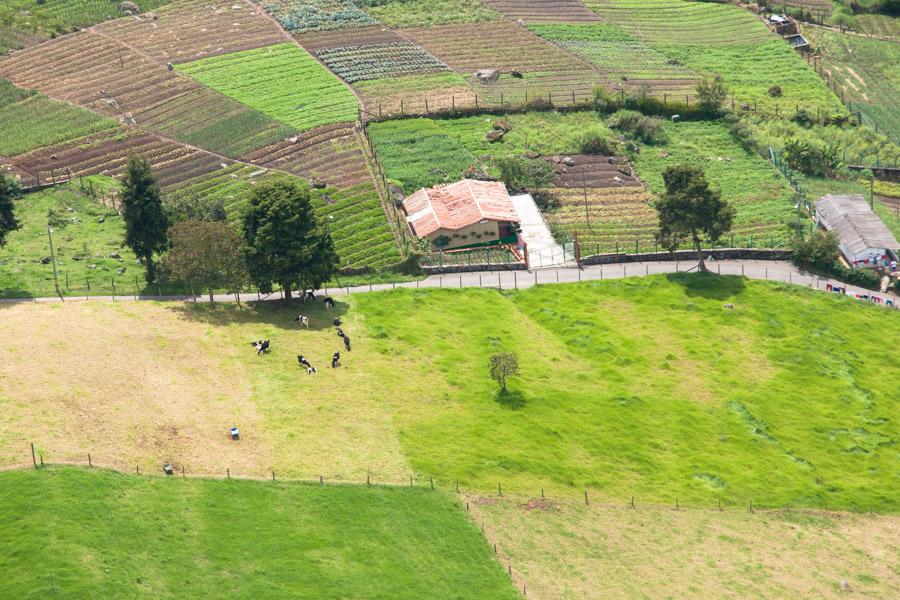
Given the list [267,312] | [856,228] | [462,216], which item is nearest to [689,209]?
[856,228]

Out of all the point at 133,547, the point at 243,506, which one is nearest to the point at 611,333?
the point at 243,506

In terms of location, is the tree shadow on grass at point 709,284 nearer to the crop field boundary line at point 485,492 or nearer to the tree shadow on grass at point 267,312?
the crop field boundary line at point 485,492

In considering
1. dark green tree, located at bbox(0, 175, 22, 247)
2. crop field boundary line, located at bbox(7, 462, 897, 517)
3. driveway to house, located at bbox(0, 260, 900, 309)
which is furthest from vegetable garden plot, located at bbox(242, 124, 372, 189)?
crop field boundary line, located at bbox(7, 462, 897, 517)

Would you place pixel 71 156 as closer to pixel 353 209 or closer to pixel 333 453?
pixel 353 209

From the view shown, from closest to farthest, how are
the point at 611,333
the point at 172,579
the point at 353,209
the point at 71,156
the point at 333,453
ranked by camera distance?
the point at 172,579
the point at 333,453
the point at 611,333
the point at 353,209
the point at 71,156

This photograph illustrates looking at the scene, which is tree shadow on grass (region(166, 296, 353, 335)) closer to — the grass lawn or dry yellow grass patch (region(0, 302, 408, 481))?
dry yellow grass patch (region(0, 302, 408, 481))
